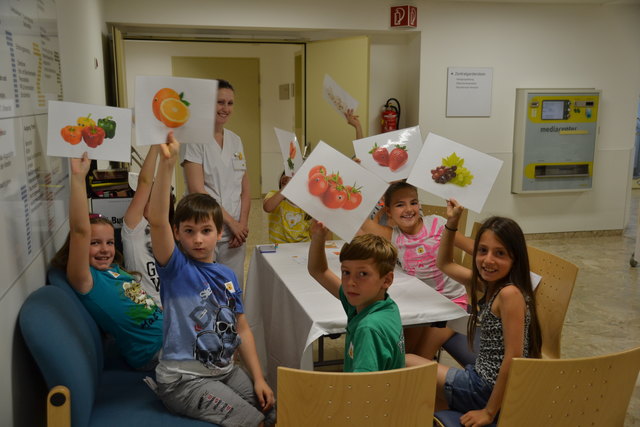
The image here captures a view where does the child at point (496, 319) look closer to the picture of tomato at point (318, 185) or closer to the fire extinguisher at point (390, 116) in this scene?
the picture of tomato at point (318, 185)

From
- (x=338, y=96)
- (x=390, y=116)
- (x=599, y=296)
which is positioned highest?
(x=338, y=96)

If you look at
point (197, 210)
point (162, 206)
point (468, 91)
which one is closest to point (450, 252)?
point (197, 210)

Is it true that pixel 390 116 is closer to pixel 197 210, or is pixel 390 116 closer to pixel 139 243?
pixel 139 243

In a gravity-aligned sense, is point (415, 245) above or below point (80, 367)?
A: above

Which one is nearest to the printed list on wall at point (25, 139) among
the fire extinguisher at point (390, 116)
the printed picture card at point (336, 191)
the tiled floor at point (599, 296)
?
the printed picture card at point (336, 191)

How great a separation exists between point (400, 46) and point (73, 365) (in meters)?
5.26

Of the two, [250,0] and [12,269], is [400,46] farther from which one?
[12,269]

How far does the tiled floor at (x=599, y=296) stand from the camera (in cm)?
338

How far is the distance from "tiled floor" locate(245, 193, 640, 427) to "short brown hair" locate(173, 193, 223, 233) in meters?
1.68

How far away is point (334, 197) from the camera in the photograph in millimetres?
1943

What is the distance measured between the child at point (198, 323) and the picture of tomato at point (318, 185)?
0.34 m

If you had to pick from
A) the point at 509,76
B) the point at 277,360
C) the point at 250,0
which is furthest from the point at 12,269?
the point at 509,76

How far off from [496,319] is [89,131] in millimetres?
1477

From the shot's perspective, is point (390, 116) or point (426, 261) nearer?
point (426, 261)
